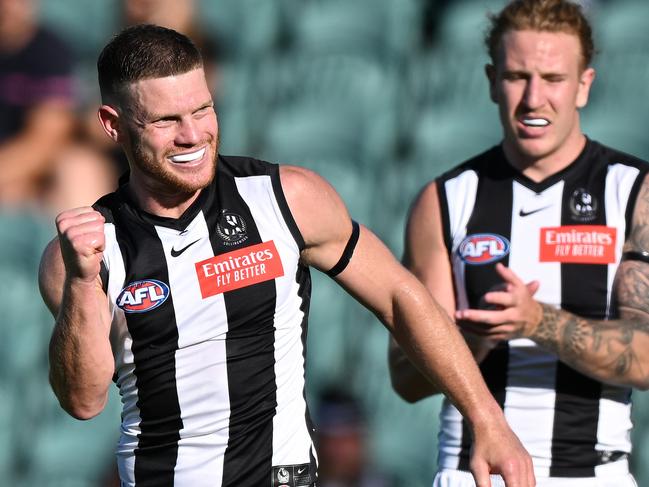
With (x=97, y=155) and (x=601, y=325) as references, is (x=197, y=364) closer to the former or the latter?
(x=601, y=325)

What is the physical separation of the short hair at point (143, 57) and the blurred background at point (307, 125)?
3.07 meters

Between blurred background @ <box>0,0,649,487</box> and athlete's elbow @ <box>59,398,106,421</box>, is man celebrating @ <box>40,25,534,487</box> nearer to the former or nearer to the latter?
athlete's elbow @ <box>59,398,106,421</box>

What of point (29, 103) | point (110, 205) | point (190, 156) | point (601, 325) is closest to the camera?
point (190, 156)

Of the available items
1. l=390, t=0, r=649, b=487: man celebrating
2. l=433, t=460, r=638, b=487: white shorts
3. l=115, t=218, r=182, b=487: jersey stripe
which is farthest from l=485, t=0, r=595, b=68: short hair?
l=115, t=218, r=182, b=487: jersey stripe

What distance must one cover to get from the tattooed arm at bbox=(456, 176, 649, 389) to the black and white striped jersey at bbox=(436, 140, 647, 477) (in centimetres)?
4

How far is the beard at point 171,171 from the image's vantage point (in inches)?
124

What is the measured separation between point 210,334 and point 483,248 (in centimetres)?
105

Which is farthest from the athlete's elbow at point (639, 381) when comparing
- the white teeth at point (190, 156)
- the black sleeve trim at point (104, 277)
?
the black sleeve trim at point (104, 277)

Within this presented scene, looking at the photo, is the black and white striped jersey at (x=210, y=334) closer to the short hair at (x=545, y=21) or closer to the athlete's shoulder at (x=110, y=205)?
the athlete's shoulder at (x=110, y=205)

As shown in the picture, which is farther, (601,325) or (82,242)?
(601,325)

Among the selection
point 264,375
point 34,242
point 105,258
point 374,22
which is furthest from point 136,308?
point 374,22

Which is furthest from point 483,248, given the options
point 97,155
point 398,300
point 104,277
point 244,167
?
point 97,155

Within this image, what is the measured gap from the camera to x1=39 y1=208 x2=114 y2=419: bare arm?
2934mm

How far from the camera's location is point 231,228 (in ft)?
10.8
